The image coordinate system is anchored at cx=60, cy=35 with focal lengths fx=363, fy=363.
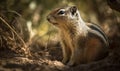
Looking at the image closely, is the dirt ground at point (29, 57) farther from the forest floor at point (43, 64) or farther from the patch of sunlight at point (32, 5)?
the patch of sunlight at point (32, 5)

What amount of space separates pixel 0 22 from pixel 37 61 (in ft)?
4.80

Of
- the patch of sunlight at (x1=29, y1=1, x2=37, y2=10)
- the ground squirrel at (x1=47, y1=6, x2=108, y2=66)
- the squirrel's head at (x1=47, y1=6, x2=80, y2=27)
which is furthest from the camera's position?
the patch of sunlight at (x1=29, y1=1, x2=37, y2=10)

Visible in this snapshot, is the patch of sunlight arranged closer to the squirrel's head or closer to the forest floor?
the forest floor

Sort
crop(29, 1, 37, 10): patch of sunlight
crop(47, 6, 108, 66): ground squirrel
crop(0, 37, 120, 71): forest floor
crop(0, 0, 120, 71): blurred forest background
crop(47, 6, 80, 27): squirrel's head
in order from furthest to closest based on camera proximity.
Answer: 1. crop(29, 1, 37, 10): patch of sunlight
2. crop(47, 6, 108, 66): ground squirrel
3. crop(47, 6, 80, 27): squirrel's head
4. crop(0, 0, 120, 71): blurred forest background
5. crop(0, 37, 120, 71): forest floor

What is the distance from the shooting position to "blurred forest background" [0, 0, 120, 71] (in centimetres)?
696

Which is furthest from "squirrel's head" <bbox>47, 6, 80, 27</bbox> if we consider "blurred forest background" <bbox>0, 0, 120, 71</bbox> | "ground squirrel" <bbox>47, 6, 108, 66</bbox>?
"blurred forest background" <bbox>0, 0, 120, 71</bbox>

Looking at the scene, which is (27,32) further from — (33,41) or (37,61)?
(37,61)

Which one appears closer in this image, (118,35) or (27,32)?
(27,32)

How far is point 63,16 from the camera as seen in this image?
733cm

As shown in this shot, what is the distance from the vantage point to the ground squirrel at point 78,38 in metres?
7.42

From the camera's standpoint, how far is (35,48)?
912cm

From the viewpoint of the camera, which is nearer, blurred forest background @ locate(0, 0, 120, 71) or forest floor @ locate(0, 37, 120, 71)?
forest floor @ locate(0, 37, 120, 71)

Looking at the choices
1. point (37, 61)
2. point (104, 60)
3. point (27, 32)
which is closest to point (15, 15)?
point (27, 32)

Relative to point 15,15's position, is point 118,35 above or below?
below
